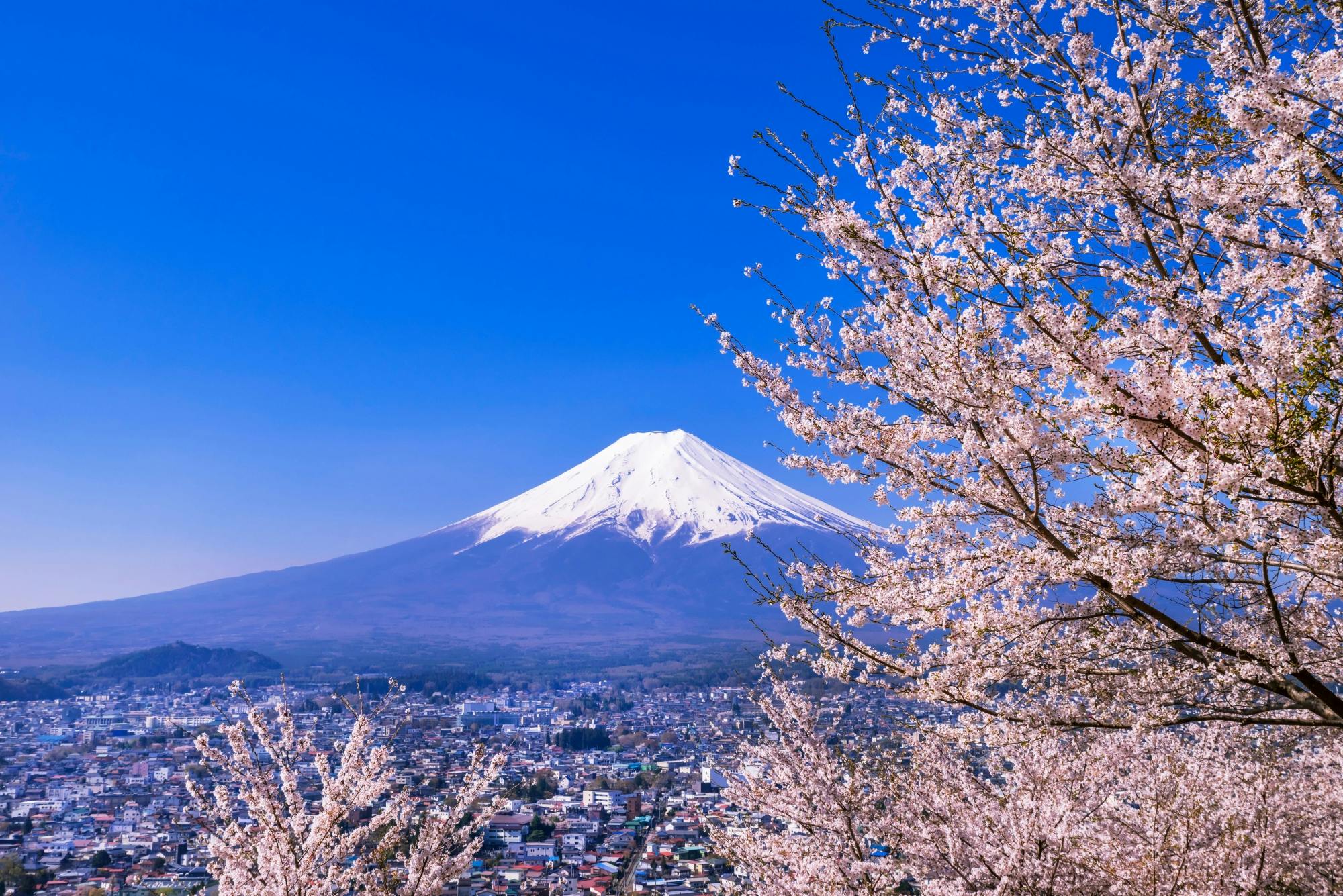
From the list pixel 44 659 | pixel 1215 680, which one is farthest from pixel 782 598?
pixel 44 659

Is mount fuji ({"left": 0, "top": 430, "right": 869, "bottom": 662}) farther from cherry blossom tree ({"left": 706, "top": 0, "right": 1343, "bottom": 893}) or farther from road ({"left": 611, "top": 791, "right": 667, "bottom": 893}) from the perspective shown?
cherry blossom tree ({"left": 706, "top": 0, "right": 1343, "bottom": 893})

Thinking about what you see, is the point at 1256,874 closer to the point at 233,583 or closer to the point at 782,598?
the point at 782,598

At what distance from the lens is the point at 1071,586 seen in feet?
9.71

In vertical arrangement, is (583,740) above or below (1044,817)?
below

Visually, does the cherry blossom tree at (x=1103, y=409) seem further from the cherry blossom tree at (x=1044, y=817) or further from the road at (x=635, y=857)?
the road at (x=635, y=857)

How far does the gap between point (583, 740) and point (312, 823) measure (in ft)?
67.9

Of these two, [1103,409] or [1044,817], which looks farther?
[1044,817]

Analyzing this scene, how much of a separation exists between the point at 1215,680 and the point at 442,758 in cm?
1250

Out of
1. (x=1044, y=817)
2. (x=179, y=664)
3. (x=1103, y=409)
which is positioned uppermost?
(x=1103, y=409)

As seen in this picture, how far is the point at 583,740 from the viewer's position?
23.0m

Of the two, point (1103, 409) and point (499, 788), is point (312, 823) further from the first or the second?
point (499, 788)

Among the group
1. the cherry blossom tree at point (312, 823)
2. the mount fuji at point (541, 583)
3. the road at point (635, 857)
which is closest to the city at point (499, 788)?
the road at point (635, 857)

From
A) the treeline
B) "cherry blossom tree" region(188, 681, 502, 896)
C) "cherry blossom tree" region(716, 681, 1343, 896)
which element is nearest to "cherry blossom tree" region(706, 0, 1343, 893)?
"cherry blossom tree" region(716, 681, 1343, 896)

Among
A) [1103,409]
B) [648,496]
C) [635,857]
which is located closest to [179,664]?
[635,857]
